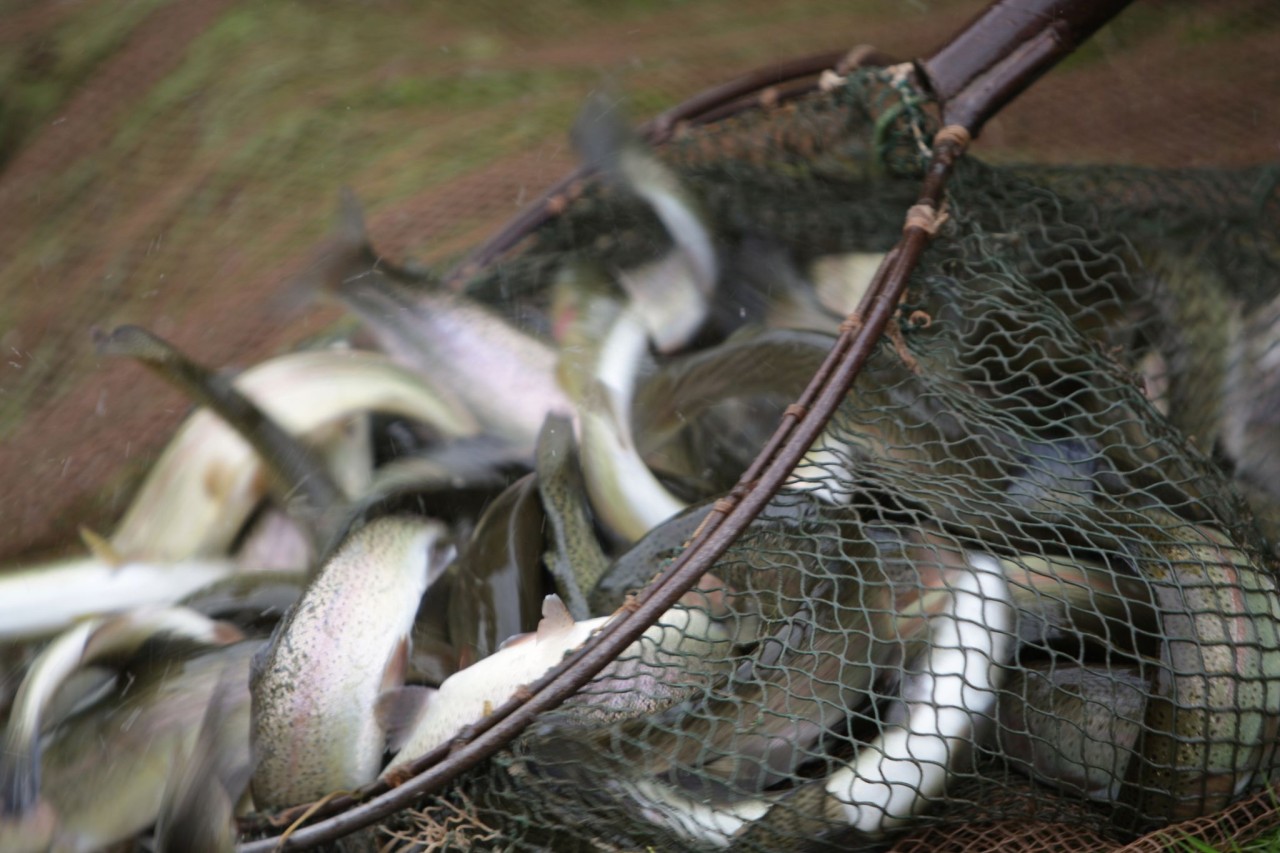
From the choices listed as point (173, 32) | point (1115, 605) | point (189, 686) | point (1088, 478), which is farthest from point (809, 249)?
point (173, 32)

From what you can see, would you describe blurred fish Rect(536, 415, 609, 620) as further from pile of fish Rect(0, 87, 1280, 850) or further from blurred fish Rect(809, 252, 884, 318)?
blurred fish Rect(809, 252, 884, 318)

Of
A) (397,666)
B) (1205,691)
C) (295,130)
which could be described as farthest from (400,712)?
(295,130)

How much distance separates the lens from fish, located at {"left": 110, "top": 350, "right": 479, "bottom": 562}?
2.04 m

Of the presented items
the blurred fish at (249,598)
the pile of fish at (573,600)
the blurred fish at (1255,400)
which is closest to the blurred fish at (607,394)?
the pile of fish at (573,600)

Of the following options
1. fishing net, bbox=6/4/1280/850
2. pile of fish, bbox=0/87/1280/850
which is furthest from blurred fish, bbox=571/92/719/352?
fishing net, bbox=6/4/1280/850

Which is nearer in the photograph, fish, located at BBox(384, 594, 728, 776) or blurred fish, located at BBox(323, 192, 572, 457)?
fish, located at BBox(384, 594, 728, 776)

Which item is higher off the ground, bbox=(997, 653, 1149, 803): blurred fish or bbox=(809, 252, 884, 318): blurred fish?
bbox=(809, 252, 884, 318): blurred fish

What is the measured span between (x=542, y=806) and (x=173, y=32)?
2.96 m

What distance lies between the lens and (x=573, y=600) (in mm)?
1737

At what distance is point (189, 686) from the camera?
1719 millimetres

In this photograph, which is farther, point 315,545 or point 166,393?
point 166,393

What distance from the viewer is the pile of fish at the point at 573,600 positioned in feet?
4.74

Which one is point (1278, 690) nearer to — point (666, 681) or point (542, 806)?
point (666, 681)

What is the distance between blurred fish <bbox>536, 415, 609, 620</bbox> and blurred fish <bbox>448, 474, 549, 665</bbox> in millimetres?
31
